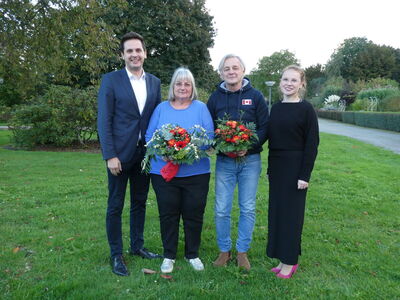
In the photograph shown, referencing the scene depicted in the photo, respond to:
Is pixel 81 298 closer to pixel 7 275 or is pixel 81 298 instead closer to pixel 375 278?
pixel 7 275

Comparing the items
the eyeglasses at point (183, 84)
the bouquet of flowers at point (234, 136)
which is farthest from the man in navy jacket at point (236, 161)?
the eyeglasses at point (183, 84)

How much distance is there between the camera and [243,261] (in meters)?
3.70

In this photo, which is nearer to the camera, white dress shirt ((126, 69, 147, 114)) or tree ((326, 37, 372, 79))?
white dress shirt ((126, 69, 147, 114))

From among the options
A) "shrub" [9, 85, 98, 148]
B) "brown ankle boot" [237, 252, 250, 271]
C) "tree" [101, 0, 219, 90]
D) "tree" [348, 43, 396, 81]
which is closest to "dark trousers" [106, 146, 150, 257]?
"brown ankle boot" [237, 252, 250, 271]

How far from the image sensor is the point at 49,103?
13.1 metres

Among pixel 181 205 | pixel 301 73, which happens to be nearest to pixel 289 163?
pixel 301 73

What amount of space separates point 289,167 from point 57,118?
11127 millimetres

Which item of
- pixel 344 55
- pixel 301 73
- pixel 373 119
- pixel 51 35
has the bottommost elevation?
pixel 373 119

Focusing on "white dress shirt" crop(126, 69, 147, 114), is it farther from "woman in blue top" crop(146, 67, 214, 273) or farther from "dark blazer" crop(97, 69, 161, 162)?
"woman in blue top" crop(146, 67, 214, 273)

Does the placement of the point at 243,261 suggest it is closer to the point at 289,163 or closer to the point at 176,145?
the point at 289,163

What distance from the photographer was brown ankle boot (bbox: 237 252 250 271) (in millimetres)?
3666

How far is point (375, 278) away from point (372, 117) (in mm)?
24379

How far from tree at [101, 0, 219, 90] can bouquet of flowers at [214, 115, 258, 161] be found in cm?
2489

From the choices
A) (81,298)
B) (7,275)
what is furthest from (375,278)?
(7,275)
